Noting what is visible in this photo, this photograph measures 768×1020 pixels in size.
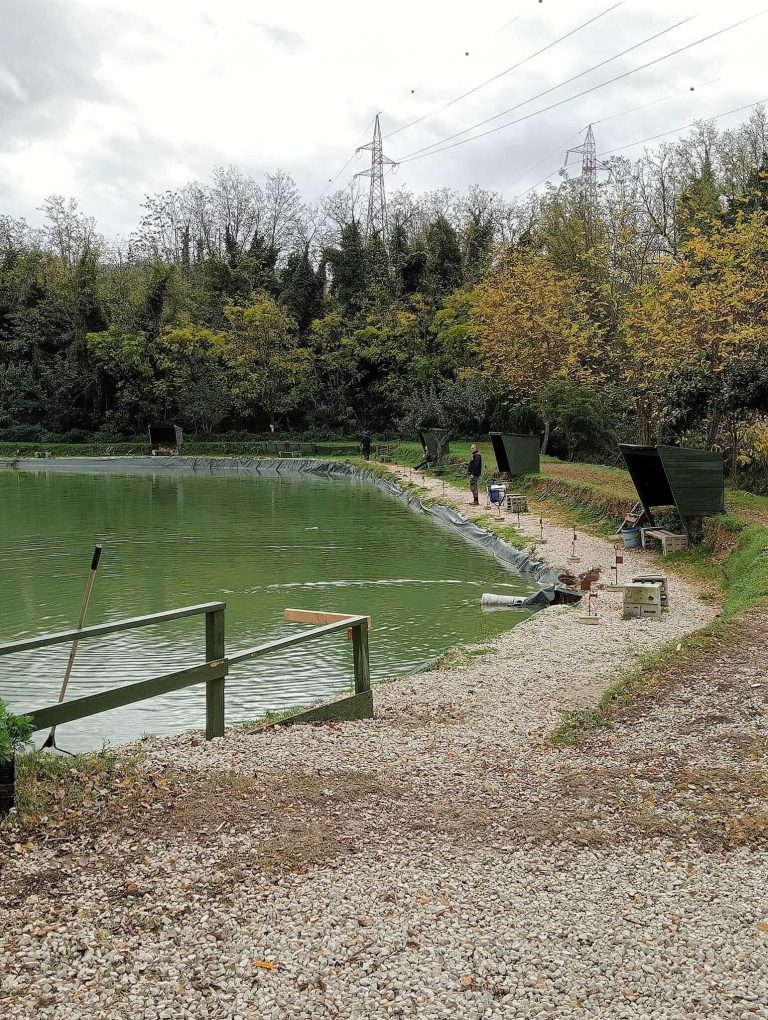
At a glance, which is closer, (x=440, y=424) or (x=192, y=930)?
(x=192, y=930)

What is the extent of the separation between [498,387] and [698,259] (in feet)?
58.4

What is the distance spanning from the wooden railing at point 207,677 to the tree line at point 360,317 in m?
20.1

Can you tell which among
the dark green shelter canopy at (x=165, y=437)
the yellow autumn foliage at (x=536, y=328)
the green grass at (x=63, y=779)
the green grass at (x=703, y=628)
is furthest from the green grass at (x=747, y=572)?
the dark green shelter canopy at (x=165, y=437)

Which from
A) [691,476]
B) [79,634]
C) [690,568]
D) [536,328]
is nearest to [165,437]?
[536,328]

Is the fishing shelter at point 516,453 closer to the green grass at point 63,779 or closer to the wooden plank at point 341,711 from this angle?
the wooden plank at point 341,711

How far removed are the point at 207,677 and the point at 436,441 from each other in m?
29.4

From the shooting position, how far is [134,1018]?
3.01 meters

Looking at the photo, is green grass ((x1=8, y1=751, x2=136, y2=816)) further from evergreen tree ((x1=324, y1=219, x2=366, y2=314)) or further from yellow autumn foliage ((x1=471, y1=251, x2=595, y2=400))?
evergreen tree ((x1=324, y1=219, x2=366, y2=314))

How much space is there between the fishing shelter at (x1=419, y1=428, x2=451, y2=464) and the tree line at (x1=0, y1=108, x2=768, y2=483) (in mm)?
927

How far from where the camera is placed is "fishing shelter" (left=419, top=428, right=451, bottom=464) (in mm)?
34156

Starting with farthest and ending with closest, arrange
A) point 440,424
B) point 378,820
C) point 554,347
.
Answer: point 440,424
point 554,347
point 378,820

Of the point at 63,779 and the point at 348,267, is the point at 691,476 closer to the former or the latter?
the point at 63,779

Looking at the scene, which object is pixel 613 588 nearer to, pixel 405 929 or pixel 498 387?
pixel 405 929

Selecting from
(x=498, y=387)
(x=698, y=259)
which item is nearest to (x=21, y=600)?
(x=698, y=259)
